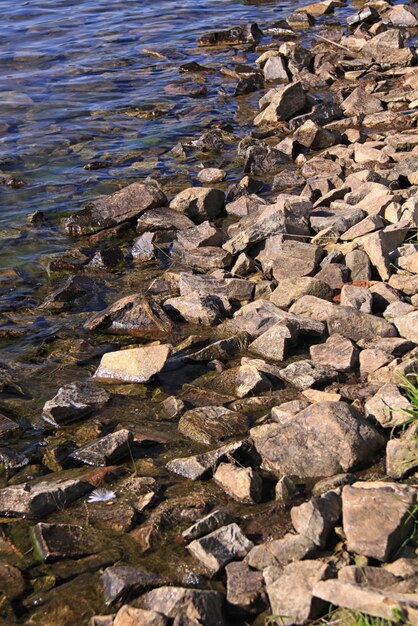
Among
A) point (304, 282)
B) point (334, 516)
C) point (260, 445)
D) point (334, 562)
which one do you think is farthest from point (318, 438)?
point (304, 282)

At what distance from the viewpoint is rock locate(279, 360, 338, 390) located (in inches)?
188

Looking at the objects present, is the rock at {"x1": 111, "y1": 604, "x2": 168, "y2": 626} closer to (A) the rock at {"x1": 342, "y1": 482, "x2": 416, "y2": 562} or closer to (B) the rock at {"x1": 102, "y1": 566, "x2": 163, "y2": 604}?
(B) the rock at {"x1": 102, "y1": 566, "x2": 163, "y2": 604}

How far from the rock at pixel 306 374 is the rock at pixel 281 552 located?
142cm

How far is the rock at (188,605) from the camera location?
3143 millimetres

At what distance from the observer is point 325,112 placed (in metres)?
9.77

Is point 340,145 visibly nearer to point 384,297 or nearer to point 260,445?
point 384,297

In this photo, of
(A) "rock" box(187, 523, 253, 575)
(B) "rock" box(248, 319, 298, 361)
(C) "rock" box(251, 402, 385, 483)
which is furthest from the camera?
(B) "rock" box(248, 319, 298, 361)

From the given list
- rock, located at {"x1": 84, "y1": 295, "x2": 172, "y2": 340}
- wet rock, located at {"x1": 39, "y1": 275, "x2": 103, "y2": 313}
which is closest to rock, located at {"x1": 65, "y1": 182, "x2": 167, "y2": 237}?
wet rock, located at {"x1": 39, "y1": 275, "x2": 103, "y2": 313}

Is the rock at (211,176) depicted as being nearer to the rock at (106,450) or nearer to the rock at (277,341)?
the rock at (277,341)

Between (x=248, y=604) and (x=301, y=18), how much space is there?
41.8ft


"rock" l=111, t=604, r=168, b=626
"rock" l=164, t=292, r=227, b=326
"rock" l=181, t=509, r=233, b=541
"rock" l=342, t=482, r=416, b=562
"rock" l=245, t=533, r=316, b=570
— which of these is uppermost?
"rock" l=342, t=482, r=416, b=562

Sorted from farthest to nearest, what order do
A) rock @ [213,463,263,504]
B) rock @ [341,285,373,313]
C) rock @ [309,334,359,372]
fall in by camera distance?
rock @ [341,285,373,313]
rock @ [309,334,359,372]
rock @ [213,463,263,504]

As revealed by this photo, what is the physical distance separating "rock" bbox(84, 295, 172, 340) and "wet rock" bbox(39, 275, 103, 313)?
0.50m

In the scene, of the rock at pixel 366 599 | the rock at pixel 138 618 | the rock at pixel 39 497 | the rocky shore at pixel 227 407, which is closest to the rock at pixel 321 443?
the rocky shore at pixel 227 407
